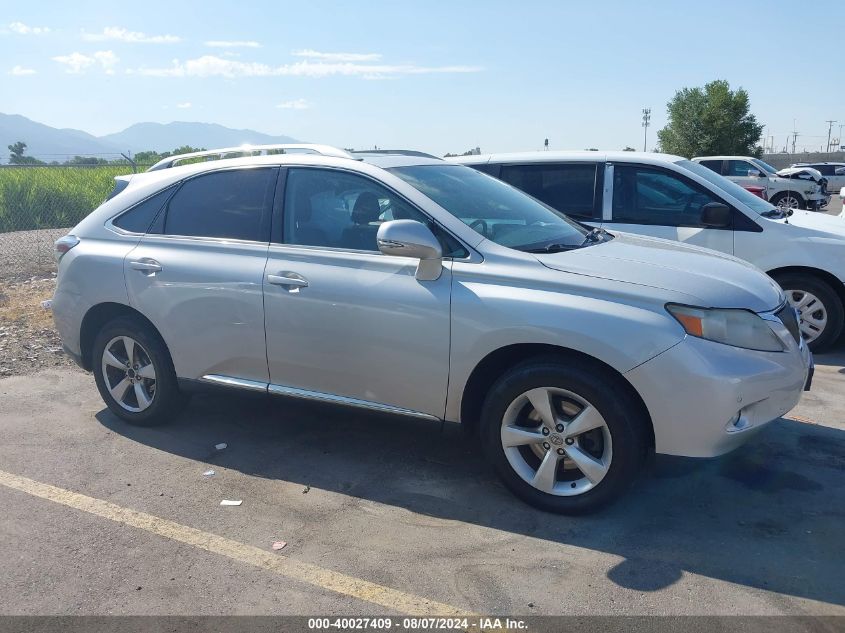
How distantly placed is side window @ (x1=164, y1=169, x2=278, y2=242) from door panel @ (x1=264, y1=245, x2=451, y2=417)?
31 cm

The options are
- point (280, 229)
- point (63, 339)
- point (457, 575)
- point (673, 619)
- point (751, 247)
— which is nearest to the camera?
point (673, 619)

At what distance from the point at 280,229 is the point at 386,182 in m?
0.74

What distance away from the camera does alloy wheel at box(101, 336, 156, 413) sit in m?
4.91

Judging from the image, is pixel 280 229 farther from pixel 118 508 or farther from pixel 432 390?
pixel 118 508

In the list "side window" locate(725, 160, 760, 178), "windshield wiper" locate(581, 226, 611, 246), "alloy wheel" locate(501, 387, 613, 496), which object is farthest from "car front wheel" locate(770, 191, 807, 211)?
"alloy wheel" locate(501, 387, 613, 496)

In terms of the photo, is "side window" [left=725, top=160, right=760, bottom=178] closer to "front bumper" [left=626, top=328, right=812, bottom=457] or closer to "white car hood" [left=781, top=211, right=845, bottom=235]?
"white car hood" [left=781, top=211, right=845, bottom=235]

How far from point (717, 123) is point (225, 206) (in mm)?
43539

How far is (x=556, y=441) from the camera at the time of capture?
142 inches

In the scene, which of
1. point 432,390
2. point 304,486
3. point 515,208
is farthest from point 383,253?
point 304,486

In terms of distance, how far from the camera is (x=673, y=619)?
113 inches

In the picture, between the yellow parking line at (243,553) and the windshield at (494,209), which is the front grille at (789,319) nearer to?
the windshield at (494,209)

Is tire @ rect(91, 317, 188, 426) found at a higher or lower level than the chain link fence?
lower

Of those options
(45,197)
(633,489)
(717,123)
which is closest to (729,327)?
(633,489)

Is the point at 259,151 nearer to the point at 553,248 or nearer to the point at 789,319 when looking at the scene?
the point at 553,248
